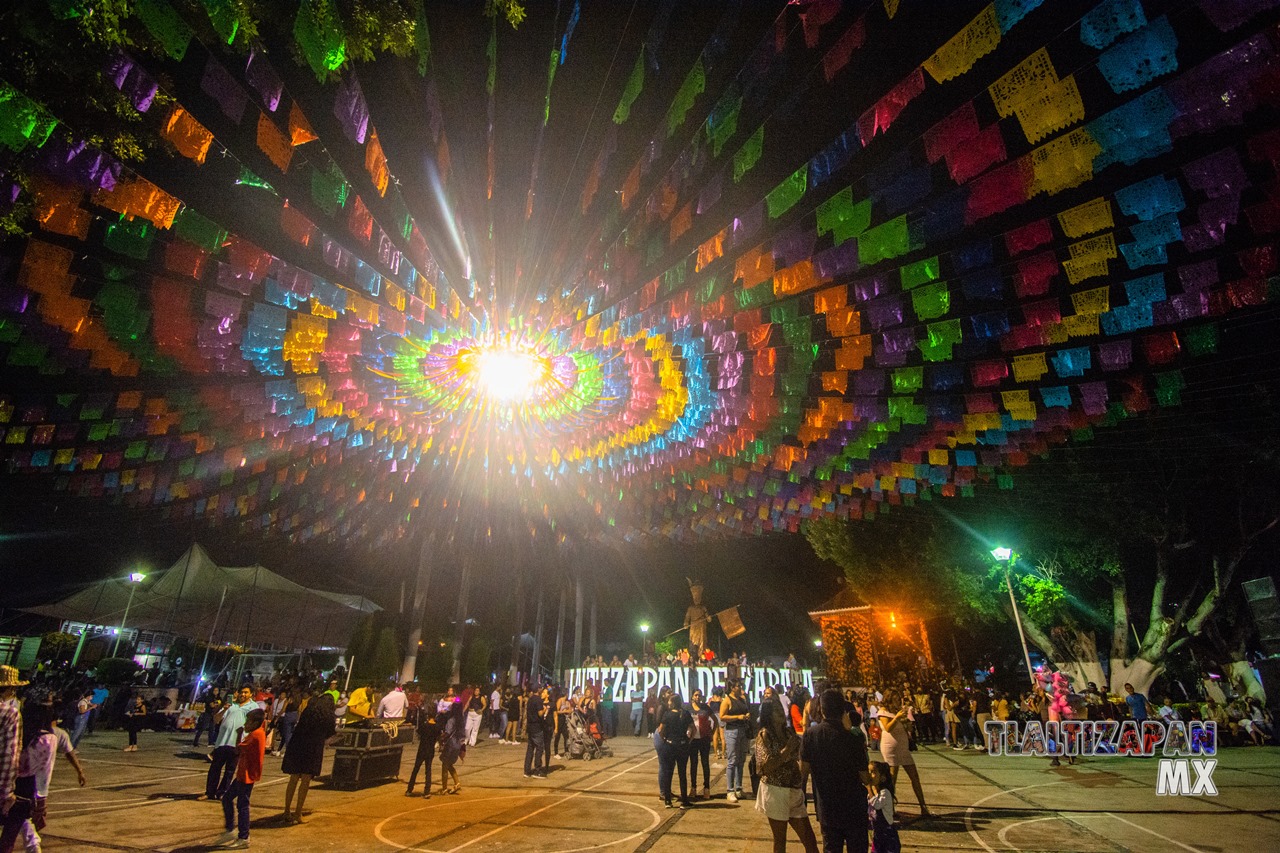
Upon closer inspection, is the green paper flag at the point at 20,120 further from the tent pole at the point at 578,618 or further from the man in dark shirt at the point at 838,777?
the tent pole at the point at 578,618

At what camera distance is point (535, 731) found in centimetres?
1023

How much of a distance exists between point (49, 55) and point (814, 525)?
2243 cm

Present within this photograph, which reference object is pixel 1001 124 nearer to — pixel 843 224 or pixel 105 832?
pixel 843 224

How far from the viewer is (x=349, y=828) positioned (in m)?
6.48

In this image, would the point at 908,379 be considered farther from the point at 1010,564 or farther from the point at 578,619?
the point at 578,619

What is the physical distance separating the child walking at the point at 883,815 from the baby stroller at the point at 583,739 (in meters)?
10.1

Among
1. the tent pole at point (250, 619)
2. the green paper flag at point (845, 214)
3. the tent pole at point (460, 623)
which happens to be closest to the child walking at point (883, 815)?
the green paper flag at point (845, 214)

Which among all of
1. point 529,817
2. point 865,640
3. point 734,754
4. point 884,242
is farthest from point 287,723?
point 865,640

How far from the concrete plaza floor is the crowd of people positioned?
471mm

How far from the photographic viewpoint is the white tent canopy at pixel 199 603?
15.8 meters

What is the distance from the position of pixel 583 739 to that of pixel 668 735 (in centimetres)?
647

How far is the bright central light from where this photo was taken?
10977mm

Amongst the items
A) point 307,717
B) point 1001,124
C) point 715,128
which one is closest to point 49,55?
point 715,128

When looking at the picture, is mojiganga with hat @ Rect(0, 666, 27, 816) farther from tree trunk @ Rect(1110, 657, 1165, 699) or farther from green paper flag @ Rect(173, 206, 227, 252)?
tree trunk @ Rect(1110, 657, 1165, 699)
